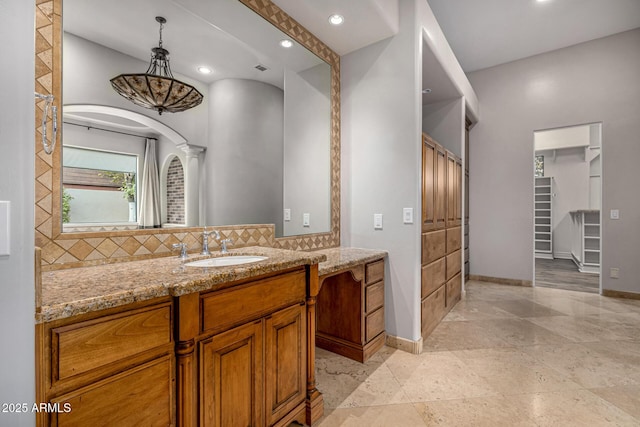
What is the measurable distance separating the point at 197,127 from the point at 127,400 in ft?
4.91

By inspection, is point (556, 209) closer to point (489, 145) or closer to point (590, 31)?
point (489, 145)

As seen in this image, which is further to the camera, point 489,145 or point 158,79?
point 489,145

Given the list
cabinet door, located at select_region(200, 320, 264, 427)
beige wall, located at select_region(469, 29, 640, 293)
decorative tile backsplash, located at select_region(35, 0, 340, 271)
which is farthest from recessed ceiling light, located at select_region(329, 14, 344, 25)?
beige wall, located at select_region(469, 29, 640, 293)

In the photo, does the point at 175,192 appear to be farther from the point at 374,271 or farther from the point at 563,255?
the point at 563,255

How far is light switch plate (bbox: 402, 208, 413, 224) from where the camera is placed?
2.51m

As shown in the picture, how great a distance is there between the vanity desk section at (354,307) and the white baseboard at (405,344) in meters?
0.07

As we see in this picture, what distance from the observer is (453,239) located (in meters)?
3.57

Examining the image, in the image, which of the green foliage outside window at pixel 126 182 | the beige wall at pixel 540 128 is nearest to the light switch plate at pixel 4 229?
the green foliage outside window at pixel 126 182

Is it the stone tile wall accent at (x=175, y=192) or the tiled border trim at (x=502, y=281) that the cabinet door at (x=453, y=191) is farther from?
the stone tile wall accent at (x=175, y=192)

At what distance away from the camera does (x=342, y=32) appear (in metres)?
2.57

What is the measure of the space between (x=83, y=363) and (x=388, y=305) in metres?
2.22

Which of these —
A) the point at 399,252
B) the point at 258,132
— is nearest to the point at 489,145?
the point at 399,252

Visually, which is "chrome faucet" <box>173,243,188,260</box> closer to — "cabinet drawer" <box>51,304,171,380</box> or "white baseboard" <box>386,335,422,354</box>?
"cabinet drawer" <box>51,304,171,380</box>

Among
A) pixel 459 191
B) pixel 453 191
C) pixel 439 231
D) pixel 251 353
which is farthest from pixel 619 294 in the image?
pixel 251 353
